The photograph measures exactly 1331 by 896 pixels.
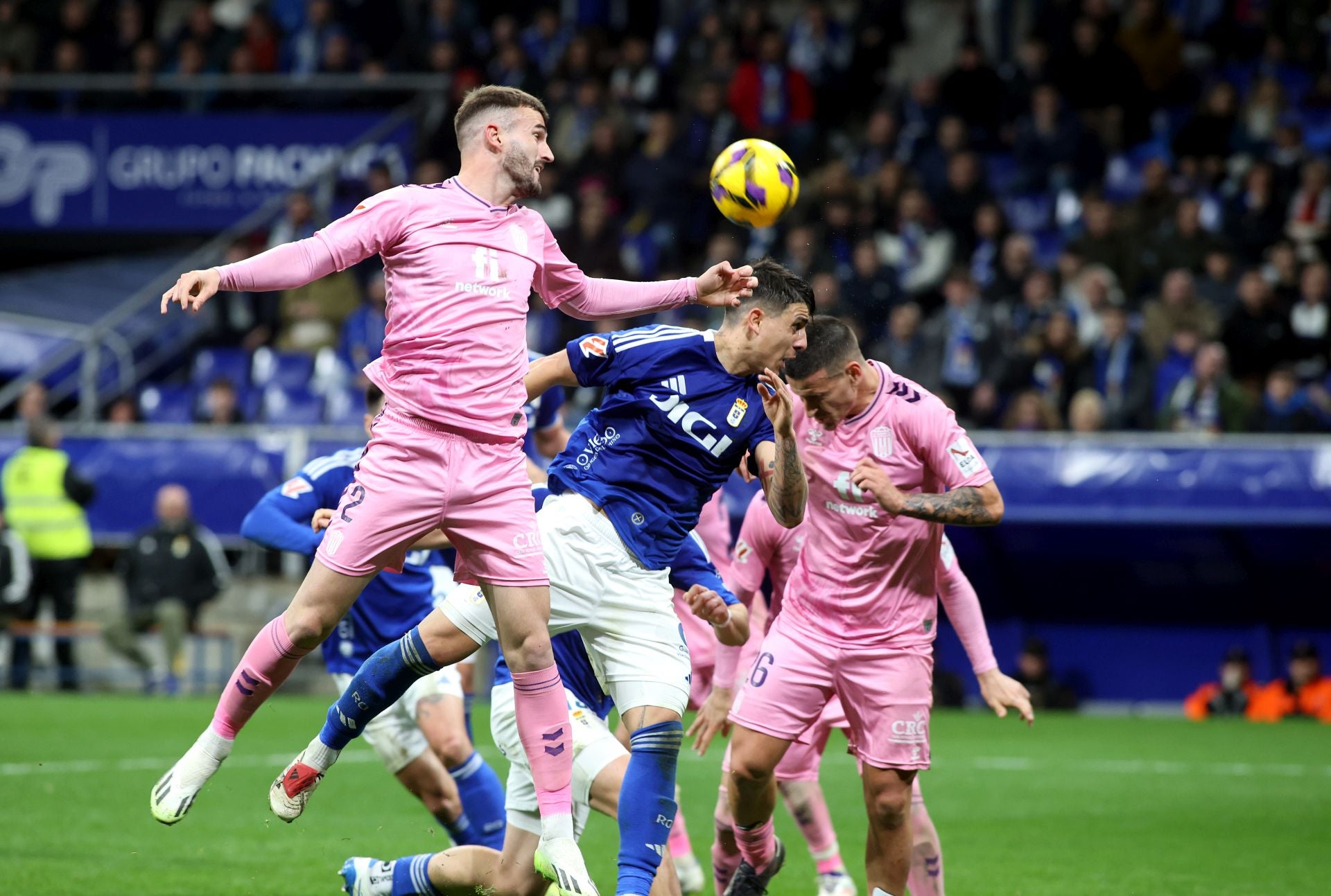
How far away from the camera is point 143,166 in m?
23.9

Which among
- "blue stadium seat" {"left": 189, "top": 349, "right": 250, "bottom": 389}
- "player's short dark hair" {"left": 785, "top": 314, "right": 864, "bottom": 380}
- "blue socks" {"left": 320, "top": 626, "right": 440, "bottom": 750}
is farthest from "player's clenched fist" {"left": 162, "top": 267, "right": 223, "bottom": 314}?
"blue stadium seat" {"left": 189, "top": 349, "right": 250, "bottom": 389}

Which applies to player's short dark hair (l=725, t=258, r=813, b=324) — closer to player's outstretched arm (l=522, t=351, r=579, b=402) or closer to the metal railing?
player's outstretched arm (l=522, t=351, r=579, b=402)

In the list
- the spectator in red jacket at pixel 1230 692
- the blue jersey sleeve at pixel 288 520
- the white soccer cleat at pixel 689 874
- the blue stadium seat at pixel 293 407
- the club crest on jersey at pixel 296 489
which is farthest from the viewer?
the blue stadium seat at pixel 293 407

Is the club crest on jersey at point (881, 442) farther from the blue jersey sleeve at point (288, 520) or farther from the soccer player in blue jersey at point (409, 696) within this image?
the blue jersey sleeve at point (288, 520)

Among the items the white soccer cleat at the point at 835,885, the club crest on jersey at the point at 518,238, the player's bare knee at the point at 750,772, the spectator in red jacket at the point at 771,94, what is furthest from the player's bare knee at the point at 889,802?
the spectator in red jacket at the point at 771,94

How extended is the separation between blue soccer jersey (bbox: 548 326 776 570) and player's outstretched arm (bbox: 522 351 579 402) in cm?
3

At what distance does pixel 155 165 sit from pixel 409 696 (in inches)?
691

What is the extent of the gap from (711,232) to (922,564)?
1274 centimetres

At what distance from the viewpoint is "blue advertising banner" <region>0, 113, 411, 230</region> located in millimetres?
23219

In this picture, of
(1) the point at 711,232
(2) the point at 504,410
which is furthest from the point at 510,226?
(1) the point at 711,232

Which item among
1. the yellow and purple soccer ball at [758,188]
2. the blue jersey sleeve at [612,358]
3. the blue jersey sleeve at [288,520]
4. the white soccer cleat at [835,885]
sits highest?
the yellow and purple soccer ball at [758,188]

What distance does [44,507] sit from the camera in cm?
1770

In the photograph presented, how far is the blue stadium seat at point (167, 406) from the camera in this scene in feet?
65.4

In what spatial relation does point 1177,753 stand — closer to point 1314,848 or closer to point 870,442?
point 1314,848
